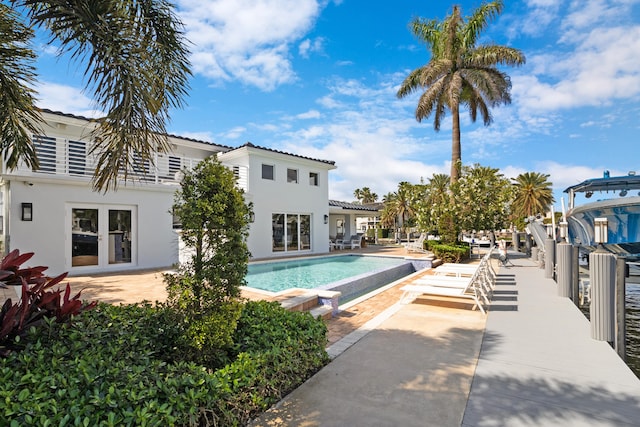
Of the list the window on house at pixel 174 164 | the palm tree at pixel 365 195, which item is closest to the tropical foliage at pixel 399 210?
the palm tree at pixel 365 195

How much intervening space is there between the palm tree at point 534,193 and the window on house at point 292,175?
114ft

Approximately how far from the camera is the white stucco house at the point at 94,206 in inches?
457

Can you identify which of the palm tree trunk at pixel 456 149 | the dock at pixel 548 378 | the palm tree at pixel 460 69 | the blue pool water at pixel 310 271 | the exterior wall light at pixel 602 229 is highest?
the palm tree at pixel 460 69

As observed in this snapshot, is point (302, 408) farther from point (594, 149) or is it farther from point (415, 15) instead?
point (415, 15)

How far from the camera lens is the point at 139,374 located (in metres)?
2.99

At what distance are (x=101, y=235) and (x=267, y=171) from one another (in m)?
8.92

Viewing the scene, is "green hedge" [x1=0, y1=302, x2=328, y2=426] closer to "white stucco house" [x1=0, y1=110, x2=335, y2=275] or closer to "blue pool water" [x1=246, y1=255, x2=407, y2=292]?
"white stucco house" [x1=0, y1=110, x2=335, y2=275]

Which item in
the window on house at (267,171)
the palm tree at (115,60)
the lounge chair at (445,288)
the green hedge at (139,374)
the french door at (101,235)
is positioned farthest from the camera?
the window on house at (267,171)

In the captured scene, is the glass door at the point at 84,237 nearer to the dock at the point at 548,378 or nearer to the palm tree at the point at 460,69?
the dock at the point at 548,378

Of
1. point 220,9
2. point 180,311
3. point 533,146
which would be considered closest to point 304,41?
point 220,9

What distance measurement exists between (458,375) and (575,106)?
54.2 feet

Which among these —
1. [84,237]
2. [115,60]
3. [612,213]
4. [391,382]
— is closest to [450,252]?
[612,213]

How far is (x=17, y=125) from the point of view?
6266mm

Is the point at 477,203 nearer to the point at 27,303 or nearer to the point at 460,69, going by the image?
the point at 460,69
